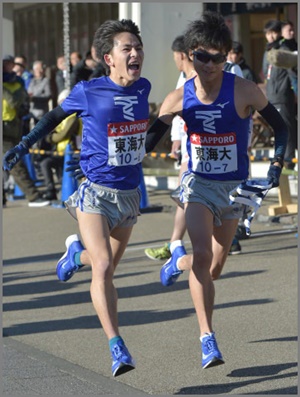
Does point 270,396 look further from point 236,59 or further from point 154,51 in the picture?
point 154,51

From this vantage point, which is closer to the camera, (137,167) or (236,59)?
(137,167)

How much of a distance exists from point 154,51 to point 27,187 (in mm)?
2875

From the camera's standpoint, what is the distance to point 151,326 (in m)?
8.10

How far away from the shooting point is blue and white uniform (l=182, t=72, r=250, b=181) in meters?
6.68

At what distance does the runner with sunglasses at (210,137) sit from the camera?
6664mm

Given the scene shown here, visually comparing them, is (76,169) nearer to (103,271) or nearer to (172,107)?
(172,107)

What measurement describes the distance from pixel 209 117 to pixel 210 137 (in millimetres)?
136

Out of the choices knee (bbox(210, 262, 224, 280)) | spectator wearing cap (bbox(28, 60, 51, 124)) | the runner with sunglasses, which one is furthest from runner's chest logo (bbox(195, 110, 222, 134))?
spectator wearing cap (bbox(28, 60, 51, 124))

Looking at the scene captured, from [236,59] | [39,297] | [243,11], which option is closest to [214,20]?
[39,297]

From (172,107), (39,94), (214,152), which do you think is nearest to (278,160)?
(214,152)

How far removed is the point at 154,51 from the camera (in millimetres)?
16453

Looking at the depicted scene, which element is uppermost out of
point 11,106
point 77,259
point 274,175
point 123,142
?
point 123,142

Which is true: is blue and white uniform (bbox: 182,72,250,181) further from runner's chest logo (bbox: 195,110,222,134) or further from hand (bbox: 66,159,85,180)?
hand (bbox: 66,159,85,180)

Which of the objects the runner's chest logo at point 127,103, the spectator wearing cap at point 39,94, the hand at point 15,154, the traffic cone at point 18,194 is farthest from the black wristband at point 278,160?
the spectator wearing cap at point 39,94
